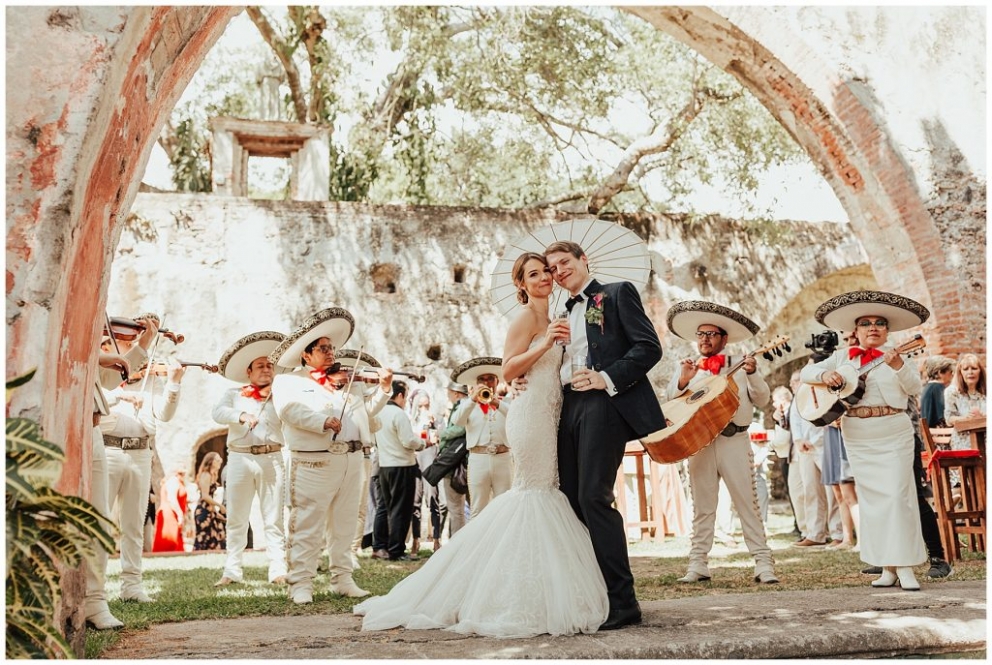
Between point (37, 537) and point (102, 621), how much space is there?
7.38 feet

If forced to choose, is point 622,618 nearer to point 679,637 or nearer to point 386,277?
point 679,637

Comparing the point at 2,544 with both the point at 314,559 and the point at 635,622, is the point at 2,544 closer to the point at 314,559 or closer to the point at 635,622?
the point at 635,622

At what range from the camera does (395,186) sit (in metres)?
22.4

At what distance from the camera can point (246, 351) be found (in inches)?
324

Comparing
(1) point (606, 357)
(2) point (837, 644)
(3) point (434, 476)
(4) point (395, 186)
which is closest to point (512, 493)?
(1) point (606, 357)

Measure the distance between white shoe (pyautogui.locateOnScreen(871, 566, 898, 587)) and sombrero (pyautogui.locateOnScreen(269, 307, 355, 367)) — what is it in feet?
13.3

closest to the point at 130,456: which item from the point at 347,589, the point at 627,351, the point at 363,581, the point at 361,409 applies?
the point at 361,409

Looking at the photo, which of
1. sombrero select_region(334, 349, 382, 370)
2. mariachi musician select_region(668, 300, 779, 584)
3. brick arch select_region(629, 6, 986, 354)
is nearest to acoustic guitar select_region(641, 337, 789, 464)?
mariachi musician select_region(668, 300, 779, 584)

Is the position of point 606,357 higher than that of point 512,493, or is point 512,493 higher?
point 606,357

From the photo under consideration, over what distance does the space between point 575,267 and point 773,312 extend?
42.3 feet

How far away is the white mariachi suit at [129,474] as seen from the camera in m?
7.14

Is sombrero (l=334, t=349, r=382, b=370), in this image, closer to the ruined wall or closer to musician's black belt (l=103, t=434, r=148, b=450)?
musician's black belt (l=103, t=434, r=148, b=450)

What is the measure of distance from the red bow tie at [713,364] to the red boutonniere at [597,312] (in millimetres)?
2276

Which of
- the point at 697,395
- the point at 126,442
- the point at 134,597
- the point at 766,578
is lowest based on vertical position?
the point at 766,578
